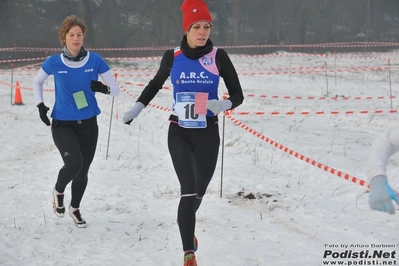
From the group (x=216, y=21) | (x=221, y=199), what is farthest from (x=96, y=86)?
(x=216, y=21)

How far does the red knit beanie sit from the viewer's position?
4.84 m

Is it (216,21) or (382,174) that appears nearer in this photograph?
(382,174)

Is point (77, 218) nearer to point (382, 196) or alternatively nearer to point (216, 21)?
point (382, 196)

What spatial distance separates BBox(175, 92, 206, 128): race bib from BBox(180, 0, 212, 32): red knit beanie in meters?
0.61

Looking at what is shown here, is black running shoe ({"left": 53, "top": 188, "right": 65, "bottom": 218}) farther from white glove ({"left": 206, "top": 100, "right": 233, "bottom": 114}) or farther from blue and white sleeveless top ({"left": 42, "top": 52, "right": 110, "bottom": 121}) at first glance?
white glove ({"left": 206, "top": 100, "right": 233, "bottom": 114})

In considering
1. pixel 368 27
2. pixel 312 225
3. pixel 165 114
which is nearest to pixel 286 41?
pixel 368 27

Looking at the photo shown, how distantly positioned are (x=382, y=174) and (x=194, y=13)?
252cm

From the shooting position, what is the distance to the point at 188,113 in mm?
4797

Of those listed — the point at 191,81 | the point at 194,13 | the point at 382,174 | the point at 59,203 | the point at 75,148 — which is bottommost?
the point at 59,203

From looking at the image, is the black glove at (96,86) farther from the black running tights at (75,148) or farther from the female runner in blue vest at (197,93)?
the female runner in blue vest at (197,93)

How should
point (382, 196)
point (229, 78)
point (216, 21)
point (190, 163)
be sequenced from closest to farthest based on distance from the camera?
point (382, 196) < point (190, 163) < point (229, 78) < point (216, 21)

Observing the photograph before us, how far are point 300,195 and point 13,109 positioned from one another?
30.6ft

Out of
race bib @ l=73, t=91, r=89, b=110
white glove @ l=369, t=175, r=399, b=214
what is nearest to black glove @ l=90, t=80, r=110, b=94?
race bib @ l=73, t=91, r=89, b=110

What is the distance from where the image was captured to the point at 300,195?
281 inches
